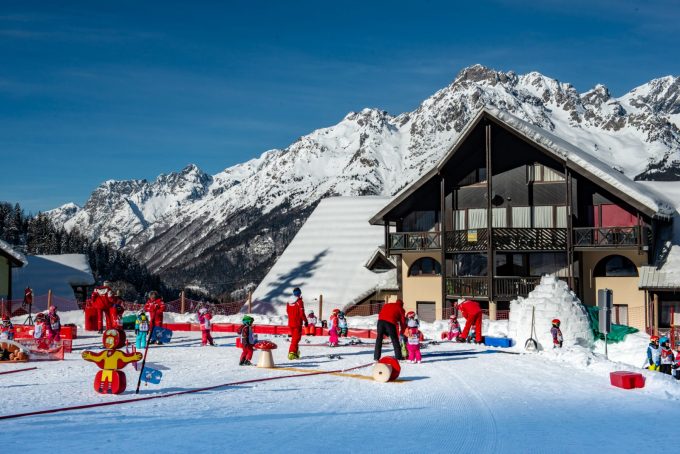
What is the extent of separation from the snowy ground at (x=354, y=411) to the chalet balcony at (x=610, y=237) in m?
15.5

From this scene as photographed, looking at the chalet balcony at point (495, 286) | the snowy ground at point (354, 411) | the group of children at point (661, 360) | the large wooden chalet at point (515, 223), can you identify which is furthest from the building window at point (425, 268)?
the snowy ground at point (354, 411)

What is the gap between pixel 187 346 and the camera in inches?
949

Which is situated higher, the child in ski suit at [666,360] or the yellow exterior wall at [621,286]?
the yellow exterior wall at [621,286]

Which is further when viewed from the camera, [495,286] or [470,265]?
[470,265]

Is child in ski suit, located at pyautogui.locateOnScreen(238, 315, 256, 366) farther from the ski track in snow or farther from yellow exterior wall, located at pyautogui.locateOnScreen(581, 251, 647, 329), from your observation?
yellow exterior wall, located at pyautogui.locateOnScreen(581, 251, 647, 329)

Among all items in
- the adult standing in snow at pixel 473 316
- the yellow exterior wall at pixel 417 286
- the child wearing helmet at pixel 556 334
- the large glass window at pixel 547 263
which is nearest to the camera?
the child wearing helmet at pixel 556 334

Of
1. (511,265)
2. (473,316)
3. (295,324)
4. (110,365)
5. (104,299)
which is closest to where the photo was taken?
Result: (110,365)

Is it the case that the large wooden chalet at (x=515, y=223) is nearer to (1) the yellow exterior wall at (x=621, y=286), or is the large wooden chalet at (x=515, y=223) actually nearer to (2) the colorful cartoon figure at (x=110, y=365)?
(1) the yellow exterior wall at (x=621, y=286)

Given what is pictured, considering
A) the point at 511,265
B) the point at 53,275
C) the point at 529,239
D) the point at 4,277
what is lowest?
the point at 4,277

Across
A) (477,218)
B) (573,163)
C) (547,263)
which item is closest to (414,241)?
(477,218)

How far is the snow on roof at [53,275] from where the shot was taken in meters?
50.9

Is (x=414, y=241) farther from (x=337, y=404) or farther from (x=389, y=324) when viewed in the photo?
(x=337, y=404)

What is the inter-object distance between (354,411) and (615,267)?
25886mm

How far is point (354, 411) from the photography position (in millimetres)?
12797
